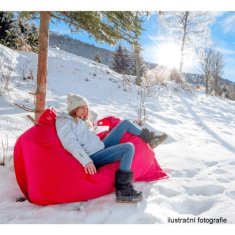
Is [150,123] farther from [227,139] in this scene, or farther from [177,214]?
[177,214]

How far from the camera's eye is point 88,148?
11.8 ft

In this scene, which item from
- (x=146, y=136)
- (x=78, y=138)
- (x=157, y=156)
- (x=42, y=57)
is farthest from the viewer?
(x=157, y=156)

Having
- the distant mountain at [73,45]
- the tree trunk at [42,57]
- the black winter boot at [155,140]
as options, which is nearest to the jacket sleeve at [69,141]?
the tree trunk at [42,57]

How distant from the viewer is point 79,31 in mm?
4504

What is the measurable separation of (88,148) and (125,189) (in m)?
0.57

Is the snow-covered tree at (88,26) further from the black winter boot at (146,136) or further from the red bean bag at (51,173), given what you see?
the black winter boot at (146,136)

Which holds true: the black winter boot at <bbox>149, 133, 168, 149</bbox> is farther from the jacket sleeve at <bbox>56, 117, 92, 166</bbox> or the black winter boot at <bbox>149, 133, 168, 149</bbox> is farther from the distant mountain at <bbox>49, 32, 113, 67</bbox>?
the distant mountain at <bbox>49, 32, 113, 67</bbox>

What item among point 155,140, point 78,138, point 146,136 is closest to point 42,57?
point 78,138

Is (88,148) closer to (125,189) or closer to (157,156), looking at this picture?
(125,189)

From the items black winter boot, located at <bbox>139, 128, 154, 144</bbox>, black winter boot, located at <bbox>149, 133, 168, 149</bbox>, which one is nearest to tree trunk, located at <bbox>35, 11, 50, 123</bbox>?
black winter boot, located at <bbox>139, 128, 154, 144</bbox>

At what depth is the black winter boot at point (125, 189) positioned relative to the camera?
3.20 meters
